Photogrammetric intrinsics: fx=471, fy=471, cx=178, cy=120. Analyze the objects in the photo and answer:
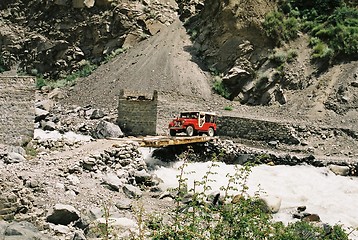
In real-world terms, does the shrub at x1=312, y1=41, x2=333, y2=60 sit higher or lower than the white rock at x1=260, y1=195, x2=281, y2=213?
higher

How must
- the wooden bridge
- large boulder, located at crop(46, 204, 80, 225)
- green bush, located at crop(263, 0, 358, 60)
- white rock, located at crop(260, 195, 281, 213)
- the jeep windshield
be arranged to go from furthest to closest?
green bush, located at crop(263, 0, 358, 60)
the jeep windshield
the wooden bridge
white rock, located at crop(260, 195, 281, 213)
large boulder, located at crop(46, 204, 80, 225)

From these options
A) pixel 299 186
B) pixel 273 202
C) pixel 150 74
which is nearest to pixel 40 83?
pixel 150 74

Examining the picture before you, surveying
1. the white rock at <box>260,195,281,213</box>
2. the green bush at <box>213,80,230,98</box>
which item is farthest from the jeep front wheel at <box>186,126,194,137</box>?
the green bush at <box>213,80,230,98</box>

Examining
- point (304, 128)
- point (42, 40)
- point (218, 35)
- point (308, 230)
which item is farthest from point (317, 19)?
point (308, 230)

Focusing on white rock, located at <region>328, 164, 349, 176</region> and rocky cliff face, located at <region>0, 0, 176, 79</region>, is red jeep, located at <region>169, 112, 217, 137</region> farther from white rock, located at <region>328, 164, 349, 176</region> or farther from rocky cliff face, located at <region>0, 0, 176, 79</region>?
rocky cliff face, located at <region>0, 0, 176, 79</region>

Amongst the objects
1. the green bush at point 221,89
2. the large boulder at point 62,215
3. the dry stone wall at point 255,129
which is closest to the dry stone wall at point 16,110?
the large boulder at point 62,215

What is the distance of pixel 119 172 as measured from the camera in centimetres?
1462

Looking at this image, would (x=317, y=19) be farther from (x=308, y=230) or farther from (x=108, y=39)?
(x=308, y=230)

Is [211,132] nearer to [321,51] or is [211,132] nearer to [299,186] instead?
[299,186]

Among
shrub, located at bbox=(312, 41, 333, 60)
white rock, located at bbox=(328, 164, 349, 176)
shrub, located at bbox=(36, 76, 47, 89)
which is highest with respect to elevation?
shrub, located at bbox=(312, 41, 333, 60)

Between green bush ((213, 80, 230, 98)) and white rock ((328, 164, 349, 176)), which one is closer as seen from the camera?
white rock ((328, 164, 349, 176))

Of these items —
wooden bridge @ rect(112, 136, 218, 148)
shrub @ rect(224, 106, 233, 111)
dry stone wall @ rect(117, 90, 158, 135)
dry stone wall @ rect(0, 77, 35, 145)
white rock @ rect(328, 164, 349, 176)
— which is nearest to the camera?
dry stone wall @ rect(0, 77, 35, 145)

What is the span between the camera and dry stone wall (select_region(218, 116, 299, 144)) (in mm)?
21797

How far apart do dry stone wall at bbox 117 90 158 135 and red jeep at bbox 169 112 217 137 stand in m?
0.91
